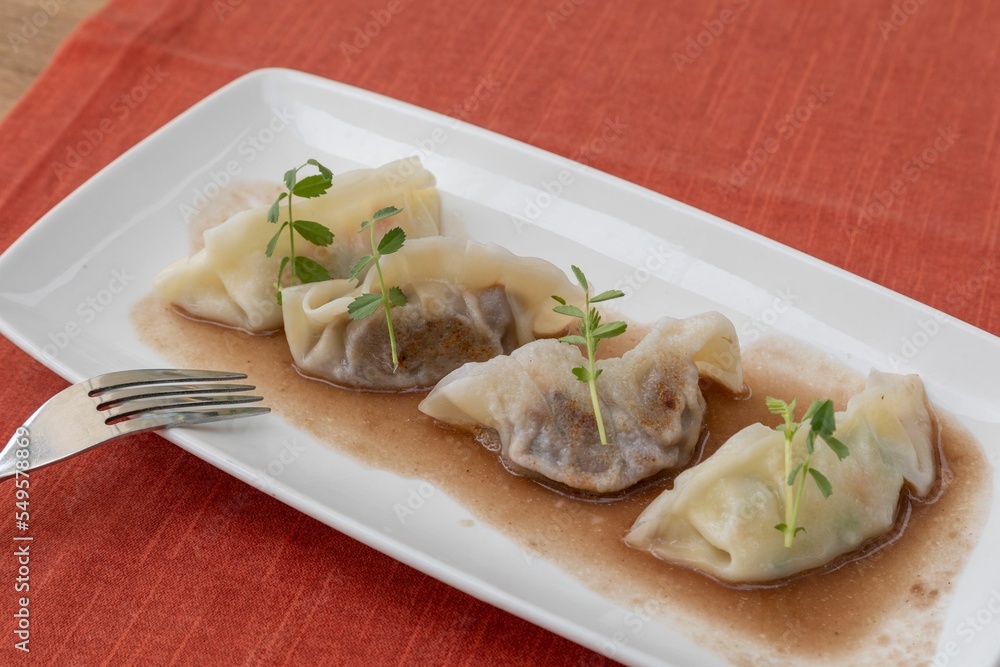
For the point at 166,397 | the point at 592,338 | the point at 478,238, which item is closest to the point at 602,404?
the point at 592,338

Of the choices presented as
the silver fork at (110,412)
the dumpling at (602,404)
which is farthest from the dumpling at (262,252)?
the dumpling at (602,404)

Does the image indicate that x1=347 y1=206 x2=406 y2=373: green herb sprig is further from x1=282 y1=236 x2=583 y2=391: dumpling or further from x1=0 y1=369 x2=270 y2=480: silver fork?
x1=0 y1=369 x2=270 y2=480: silver fork

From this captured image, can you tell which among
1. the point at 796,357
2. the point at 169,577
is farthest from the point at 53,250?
the point at 796,357

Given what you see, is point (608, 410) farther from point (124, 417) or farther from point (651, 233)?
point (124, 417)

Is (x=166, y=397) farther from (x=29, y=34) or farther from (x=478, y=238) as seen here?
(x=29, y=34)

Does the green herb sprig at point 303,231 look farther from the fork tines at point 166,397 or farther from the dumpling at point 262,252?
the fork tines at point 166,397

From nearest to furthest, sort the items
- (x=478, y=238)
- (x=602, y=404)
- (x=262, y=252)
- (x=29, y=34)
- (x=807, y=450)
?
1. (x=807, y=450)
2. (x=602, y=404)
3. (x=262, y=252)
4. (x=478, y=238)
5. (x=29, y=34)
